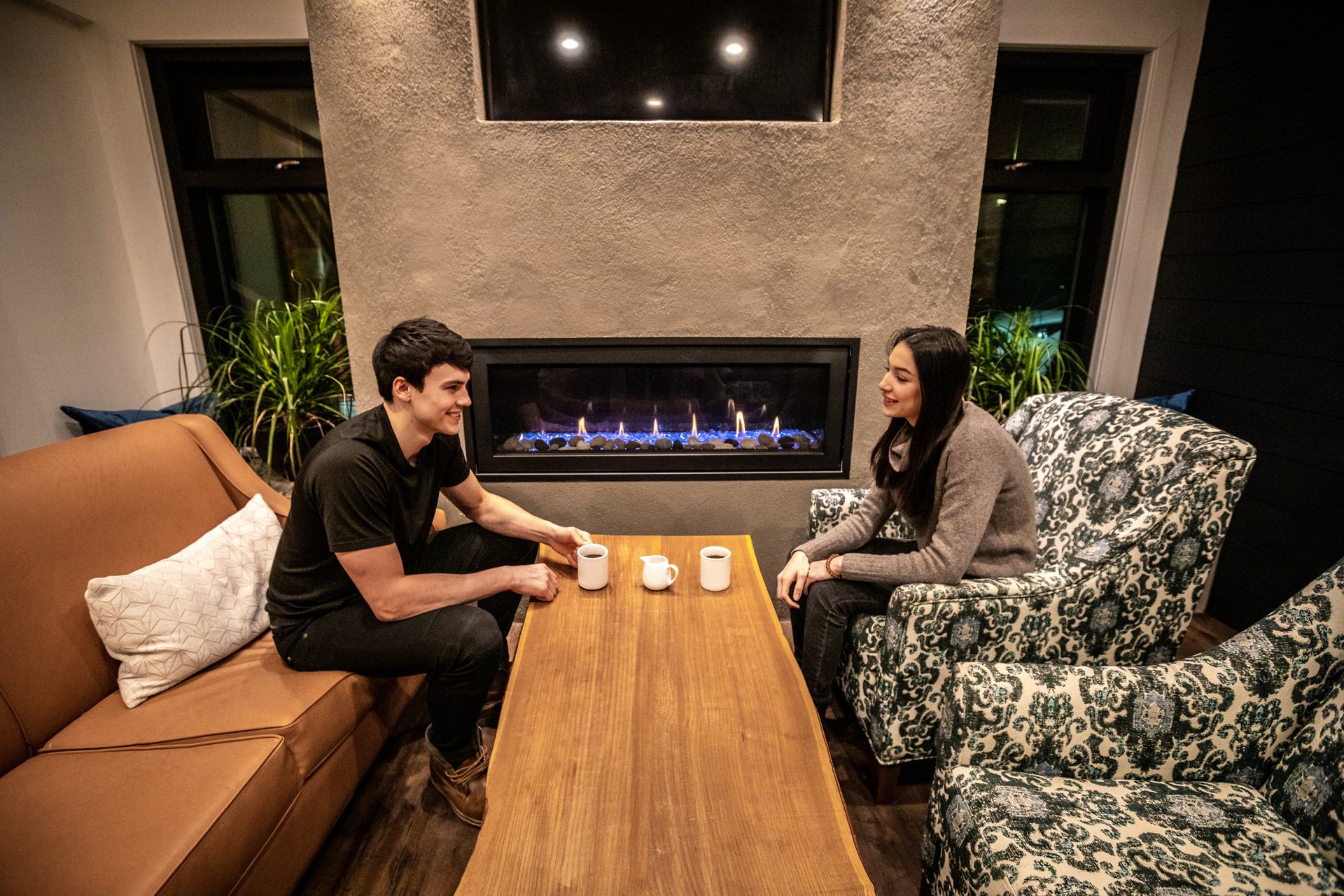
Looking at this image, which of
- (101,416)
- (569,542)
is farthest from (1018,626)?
(101,416)

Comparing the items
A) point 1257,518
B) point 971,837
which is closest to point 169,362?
point 971,837

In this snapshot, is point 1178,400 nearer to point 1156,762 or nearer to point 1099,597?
point 1099,597

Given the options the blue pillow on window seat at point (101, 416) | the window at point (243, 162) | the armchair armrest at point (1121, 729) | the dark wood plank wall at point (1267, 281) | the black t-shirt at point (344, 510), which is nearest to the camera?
the armchair armrest at point (1121, 729)

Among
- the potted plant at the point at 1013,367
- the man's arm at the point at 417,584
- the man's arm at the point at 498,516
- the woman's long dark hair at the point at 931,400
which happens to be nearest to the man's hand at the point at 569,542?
the man's arm at the point at 498,516

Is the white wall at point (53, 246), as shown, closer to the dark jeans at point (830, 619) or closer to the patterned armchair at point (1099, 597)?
the dark jeans at point (830, 619)

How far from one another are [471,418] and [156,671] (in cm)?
117

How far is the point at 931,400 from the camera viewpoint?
1.51 metres

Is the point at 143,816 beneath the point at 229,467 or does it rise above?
beneath

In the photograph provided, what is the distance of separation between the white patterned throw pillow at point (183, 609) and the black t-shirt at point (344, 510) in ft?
0.34

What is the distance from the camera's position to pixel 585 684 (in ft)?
3.86

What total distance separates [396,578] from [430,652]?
7.2 inches

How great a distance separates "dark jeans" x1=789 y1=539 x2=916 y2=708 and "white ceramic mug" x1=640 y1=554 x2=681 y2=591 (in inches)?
15.8

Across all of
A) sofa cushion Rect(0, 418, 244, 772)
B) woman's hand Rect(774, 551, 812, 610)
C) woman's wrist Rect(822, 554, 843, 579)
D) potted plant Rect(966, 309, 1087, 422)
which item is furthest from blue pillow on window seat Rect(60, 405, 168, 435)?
potted plant Rect(966, 309, 1087, 422)

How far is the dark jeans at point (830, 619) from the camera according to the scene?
1.59 m
